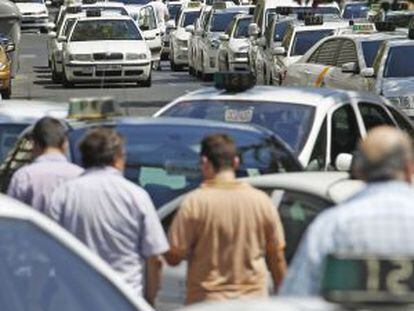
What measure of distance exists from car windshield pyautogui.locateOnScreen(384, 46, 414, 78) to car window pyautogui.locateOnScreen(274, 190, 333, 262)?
43.3 ft

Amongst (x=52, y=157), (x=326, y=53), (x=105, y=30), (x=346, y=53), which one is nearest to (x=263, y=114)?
(x=52, y=157)

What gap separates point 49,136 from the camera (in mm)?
8672

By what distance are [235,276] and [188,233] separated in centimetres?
28

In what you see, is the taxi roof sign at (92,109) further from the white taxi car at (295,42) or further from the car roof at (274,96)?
the white taxi car at (295,42)

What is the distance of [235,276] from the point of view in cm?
753

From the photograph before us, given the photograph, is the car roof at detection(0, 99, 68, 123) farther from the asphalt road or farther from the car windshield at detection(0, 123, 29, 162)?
the asphalt road

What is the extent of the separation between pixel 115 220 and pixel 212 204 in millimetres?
478

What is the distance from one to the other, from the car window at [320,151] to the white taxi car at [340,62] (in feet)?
Result: 31.4

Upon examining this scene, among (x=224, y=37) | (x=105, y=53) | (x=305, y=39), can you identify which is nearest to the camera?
(x=305, y=39)

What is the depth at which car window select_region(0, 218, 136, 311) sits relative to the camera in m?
5.88

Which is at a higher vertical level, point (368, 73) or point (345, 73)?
point (368, 73)

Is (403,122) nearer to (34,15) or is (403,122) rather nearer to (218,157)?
(218,157)

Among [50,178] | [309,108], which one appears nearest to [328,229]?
[50,178]

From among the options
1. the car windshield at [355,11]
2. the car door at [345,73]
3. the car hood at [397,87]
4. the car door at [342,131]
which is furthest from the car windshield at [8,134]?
the car windshield at [355,11]
